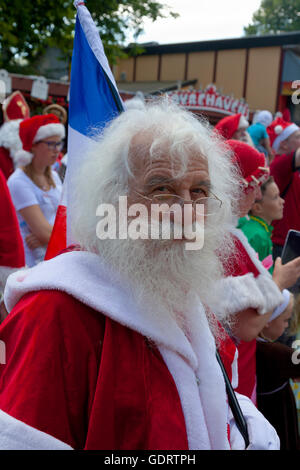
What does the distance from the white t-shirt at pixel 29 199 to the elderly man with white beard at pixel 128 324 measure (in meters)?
2.28

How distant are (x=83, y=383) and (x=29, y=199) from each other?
273 centimetres

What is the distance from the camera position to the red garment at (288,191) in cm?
472

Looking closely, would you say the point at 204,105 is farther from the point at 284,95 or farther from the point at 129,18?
the point at 284,95

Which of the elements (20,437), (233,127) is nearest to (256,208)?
(233,127)

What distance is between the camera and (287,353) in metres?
2.81

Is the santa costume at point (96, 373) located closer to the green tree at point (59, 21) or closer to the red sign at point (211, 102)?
the green tree at point (59, 21)

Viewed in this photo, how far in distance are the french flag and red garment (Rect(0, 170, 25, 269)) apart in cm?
104

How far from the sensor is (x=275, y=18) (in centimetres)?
3588

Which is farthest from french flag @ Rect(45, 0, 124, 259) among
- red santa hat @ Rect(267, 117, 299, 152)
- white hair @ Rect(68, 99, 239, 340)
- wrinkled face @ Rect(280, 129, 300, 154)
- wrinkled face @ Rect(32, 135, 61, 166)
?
red santa hat @ Rect(267, 117, 299, 152)

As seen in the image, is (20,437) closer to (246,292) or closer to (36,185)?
(246,292)

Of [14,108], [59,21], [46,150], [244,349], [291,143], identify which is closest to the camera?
[244,349]

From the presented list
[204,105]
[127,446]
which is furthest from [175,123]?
[204,105]

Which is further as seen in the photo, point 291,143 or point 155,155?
point 291,143

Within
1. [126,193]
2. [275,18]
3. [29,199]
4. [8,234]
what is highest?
[275,18]
